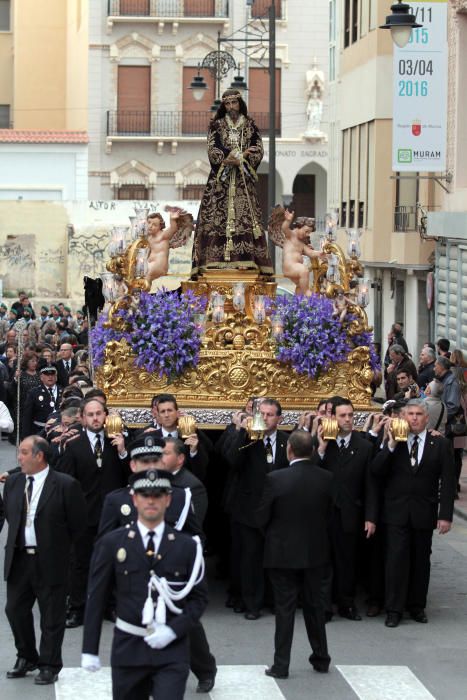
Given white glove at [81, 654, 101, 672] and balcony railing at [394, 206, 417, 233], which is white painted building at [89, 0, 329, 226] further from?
white glove at [81, 654, 101, 672]

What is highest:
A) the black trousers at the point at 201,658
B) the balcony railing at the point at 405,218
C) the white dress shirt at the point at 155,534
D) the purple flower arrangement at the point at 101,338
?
the balcony railing at the point at 405,218

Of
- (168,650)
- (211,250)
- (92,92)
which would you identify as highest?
(92,92)

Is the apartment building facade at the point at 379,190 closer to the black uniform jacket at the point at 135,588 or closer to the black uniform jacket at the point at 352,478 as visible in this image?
the black uniform jacket at the point at 352,478

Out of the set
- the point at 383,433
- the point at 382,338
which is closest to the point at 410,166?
the point at 382,338

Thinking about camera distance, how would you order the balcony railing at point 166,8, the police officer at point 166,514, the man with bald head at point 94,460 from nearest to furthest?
the police officer at point 166,514, the man with bald head at point 94,460, the balcony railing at point 166,8

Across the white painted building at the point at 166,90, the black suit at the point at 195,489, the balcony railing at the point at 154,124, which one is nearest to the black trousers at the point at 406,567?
the black suit at the point at 195,489

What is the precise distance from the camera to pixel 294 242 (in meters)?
15.1

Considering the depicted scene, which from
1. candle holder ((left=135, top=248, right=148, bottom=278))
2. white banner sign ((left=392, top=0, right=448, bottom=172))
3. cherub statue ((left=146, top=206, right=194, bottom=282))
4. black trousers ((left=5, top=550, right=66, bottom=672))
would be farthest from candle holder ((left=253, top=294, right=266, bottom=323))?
white banner sign ((left=392, top=0, right=448, bottom=172))

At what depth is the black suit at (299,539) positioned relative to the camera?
35.4 feet

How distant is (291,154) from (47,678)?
4779cm

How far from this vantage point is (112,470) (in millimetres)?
12555

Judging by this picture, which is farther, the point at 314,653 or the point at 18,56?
the point at 18,56

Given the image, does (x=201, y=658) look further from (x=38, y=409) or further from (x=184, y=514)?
(x=38, y=409)

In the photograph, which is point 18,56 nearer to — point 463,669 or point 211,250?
point 211,250
